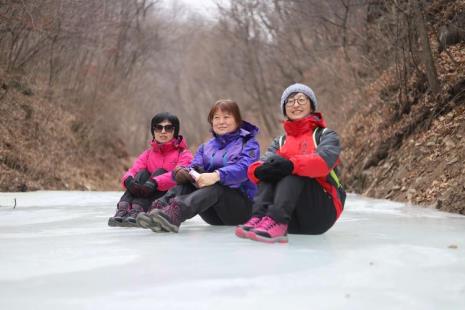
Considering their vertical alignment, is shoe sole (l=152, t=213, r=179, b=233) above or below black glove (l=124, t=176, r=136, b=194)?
below

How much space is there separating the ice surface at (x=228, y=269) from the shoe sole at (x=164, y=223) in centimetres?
7

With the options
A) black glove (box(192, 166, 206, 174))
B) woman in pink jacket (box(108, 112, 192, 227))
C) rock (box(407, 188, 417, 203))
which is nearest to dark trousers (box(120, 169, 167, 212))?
woman in pink jacket (box(108, 112, 192, 227))

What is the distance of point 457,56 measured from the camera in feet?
23.1

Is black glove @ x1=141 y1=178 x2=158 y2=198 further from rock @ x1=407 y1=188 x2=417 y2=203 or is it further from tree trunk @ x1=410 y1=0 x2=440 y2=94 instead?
tree trunk @ x1=410 y1=0 x2=440 y2=94

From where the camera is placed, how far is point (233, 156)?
3787mm

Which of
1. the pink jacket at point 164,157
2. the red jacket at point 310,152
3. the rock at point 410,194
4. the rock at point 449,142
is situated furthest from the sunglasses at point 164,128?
the rock at point 449,142

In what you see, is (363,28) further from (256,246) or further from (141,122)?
(141,122)

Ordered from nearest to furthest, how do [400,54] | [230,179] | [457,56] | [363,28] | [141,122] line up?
[230,179], [457,56], [400,54], [363,28], [141,122]

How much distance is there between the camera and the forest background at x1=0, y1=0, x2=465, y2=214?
6.79 metres

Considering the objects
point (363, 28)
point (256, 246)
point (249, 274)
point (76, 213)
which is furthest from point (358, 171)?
point (249, 274)

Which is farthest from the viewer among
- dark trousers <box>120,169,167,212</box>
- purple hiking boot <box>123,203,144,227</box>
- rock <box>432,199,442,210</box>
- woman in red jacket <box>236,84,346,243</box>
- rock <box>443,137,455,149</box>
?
rock <box>443,137,455,149</box>

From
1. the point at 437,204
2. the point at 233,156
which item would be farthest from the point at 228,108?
the point at 437,204

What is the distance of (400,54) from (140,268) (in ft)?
23.6

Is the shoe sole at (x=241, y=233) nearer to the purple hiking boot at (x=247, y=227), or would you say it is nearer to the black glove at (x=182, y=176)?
the purple hiking boot at (x=247, y=227)
